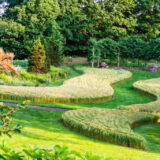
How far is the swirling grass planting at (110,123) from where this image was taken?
22.3 feet

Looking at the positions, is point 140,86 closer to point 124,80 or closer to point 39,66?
point 124,80

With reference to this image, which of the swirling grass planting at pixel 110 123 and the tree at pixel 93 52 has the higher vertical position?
the tree at pixel 93 52

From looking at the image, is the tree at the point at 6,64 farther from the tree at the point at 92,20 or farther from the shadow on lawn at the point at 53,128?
the tree at the point at 92,20

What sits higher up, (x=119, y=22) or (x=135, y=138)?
(x=119, y=22)

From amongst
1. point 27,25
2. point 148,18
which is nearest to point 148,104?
point 27,25

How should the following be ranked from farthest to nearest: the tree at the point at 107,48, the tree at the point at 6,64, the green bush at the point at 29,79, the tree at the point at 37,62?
1. the tree at the point at 107,48
2. the tree at the point at 37,62
3. the tree at the point at 6,64
4. the green bush at the point at 29,79

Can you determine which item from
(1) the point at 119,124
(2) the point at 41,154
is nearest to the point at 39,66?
(1) the point at 119,124

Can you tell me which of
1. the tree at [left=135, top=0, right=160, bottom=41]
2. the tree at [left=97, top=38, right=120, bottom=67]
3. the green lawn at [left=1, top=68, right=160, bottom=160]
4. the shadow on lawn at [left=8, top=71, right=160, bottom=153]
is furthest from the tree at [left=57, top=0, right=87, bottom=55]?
the green lawn at [left=1, top=68, right=160, bottom=160]

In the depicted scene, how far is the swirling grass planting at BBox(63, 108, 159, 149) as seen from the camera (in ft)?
22.3

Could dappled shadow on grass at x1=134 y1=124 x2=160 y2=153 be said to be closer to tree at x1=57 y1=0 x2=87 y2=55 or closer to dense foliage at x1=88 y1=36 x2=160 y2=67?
dense foliage at x1=88 y1=36 x2=160 y2=67

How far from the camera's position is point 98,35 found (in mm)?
35062

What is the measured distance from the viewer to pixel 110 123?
7852 mm

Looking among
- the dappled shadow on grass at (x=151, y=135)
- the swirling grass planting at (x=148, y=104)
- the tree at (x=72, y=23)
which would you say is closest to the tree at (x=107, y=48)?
the tree at (x=72, y=23)

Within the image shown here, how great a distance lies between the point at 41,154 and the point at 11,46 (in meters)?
28.9
